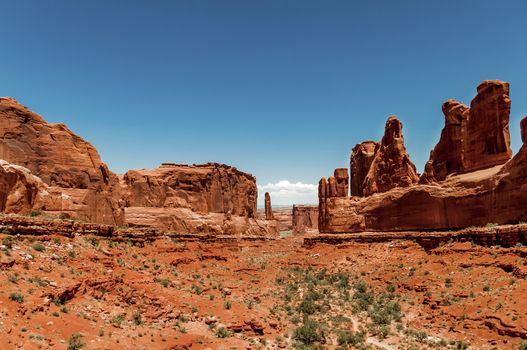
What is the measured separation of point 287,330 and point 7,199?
64.0 ft

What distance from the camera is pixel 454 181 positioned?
110 feet

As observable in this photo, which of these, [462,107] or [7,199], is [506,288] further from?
[7,199]

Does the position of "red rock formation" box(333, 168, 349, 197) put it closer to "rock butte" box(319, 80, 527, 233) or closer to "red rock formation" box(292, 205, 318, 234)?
"rock butte" box(319, 80, 527, 233)

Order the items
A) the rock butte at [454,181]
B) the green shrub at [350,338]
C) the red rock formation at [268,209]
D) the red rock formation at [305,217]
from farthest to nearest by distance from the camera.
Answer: the red rock formation at [305,217], the red rock formation at [268,209], the rock butte at [454,181], the green shrub at [350,338]

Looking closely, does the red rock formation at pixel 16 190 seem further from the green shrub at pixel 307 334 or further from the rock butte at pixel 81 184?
the green shrub at pixel 307 334

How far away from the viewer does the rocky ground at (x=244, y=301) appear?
15.5 meters

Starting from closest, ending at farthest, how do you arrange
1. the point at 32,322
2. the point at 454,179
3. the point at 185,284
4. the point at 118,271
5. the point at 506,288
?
the point at 32,322 < the point at 506,288 < the point at 118,271 < the point at 185,284 < the point at 454,179

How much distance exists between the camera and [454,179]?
3369 centimetres

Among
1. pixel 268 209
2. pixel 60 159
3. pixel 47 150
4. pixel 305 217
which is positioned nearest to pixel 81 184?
pixel 60 159

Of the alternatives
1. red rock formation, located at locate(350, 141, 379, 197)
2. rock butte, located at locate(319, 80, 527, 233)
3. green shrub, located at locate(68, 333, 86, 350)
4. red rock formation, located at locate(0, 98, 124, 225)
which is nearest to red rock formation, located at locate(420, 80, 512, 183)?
rock butte, located at locate(319, 80, 527, 233)

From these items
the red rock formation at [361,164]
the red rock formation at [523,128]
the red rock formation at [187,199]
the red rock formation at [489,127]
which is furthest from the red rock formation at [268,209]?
the red rock formation at [523,128]

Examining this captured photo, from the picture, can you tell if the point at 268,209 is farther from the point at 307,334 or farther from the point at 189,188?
the point at 307,334

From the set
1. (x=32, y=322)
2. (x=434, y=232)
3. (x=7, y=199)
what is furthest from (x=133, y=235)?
(x=434, y=232)

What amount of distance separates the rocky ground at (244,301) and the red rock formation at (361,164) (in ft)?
104
